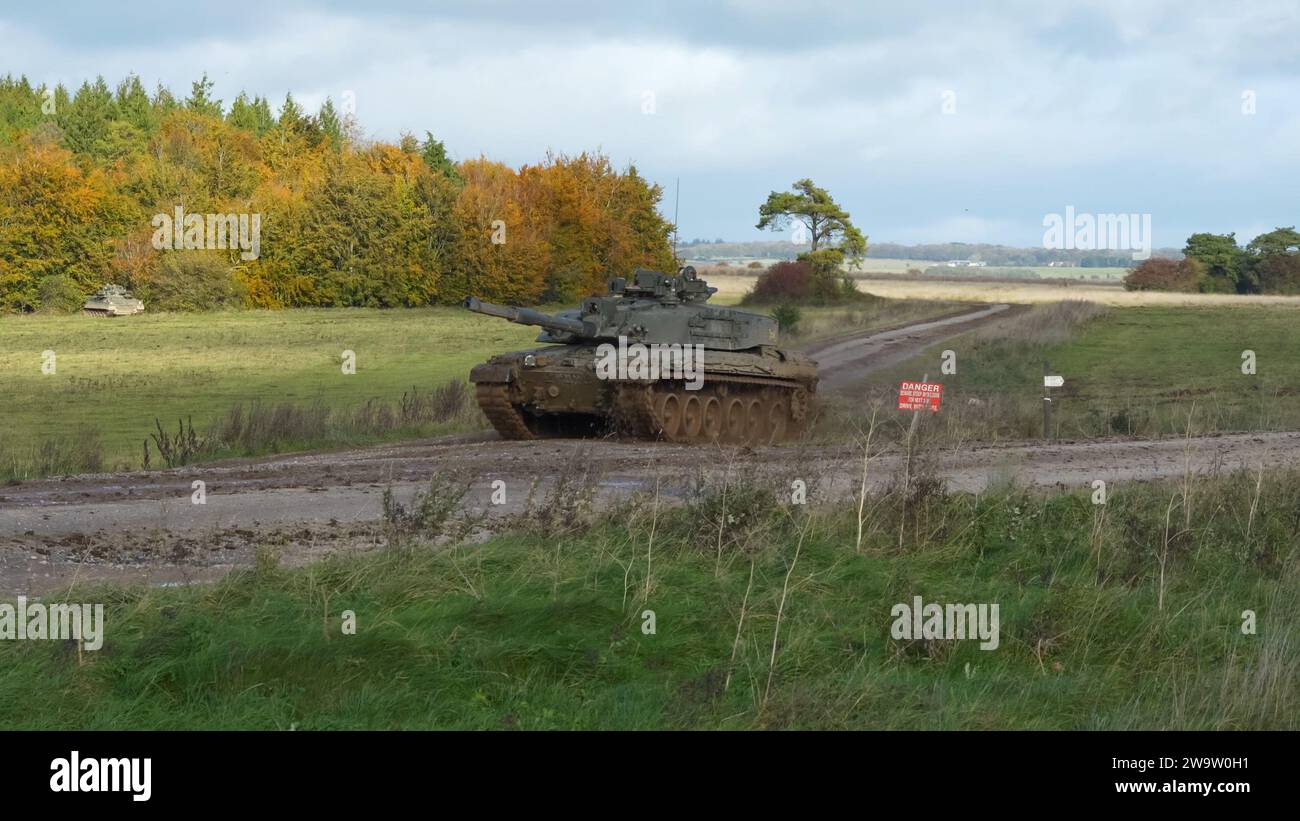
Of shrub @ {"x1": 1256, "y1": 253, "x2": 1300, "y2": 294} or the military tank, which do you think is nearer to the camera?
the military tank

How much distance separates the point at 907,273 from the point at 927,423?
10157 cm

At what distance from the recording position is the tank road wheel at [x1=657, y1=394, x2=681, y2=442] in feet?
73.7

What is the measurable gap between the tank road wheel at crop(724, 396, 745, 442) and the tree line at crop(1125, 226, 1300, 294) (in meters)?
69.8

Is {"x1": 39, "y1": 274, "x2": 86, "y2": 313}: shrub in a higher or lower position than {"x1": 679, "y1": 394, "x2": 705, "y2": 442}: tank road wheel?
higher

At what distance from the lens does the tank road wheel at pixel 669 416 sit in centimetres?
2247

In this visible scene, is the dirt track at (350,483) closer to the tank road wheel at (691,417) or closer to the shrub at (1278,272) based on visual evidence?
the tank road wheel at (691,417)

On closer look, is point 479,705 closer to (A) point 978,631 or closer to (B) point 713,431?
(A) point 978,631

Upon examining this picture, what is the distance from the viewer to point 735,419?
80.0 ft
